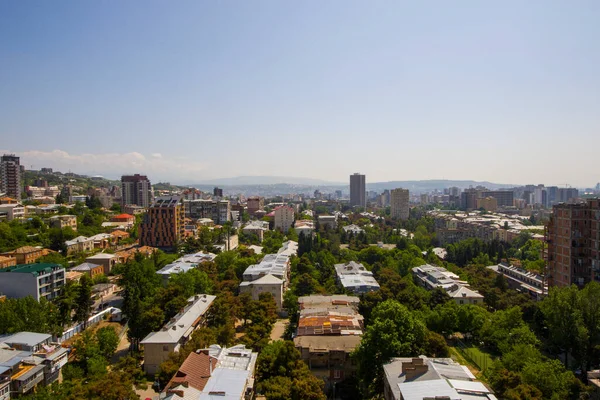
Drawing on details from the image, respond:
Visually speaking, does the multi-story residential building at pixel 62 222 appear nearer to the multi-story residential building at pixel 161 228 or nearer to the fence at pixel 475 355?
the multi-story residential building at pixel 161 228

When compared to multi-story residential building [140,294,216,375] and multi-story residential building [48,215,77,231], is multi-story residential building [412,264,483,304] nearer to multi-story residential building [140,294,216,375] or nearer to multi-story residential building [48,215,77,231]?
multi-story residential building [140,294,216,375]

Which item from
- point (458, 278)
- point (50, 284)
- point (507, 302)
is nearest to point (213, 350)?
point (50, 284)

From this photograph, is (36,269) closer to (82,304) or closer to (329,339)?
(82,304)

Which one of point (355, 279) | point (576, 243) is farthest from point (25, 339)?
point (576, 243)

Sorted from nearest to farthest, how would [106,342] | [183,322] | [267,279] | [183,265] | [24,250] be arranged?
[106,342] < [183,322] < [267,279] < [24,250] < [183,265]

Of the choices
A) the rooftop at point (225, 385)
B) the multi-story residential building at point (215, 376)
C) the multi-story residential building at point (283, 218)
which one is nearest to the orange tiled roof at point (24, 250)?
the multi-story residential building at point (215, 376)

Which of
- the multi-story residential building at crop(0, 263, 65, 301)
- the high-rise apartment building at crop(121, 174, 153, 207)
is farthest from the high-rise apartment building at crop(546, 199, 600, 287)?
the high-rise apartment building at crop(121, 174, 153, 207)

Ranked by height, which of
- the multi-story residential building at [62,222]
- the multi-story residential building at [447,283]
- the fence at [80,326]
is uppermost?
the multi-story residential building at [62,222]
